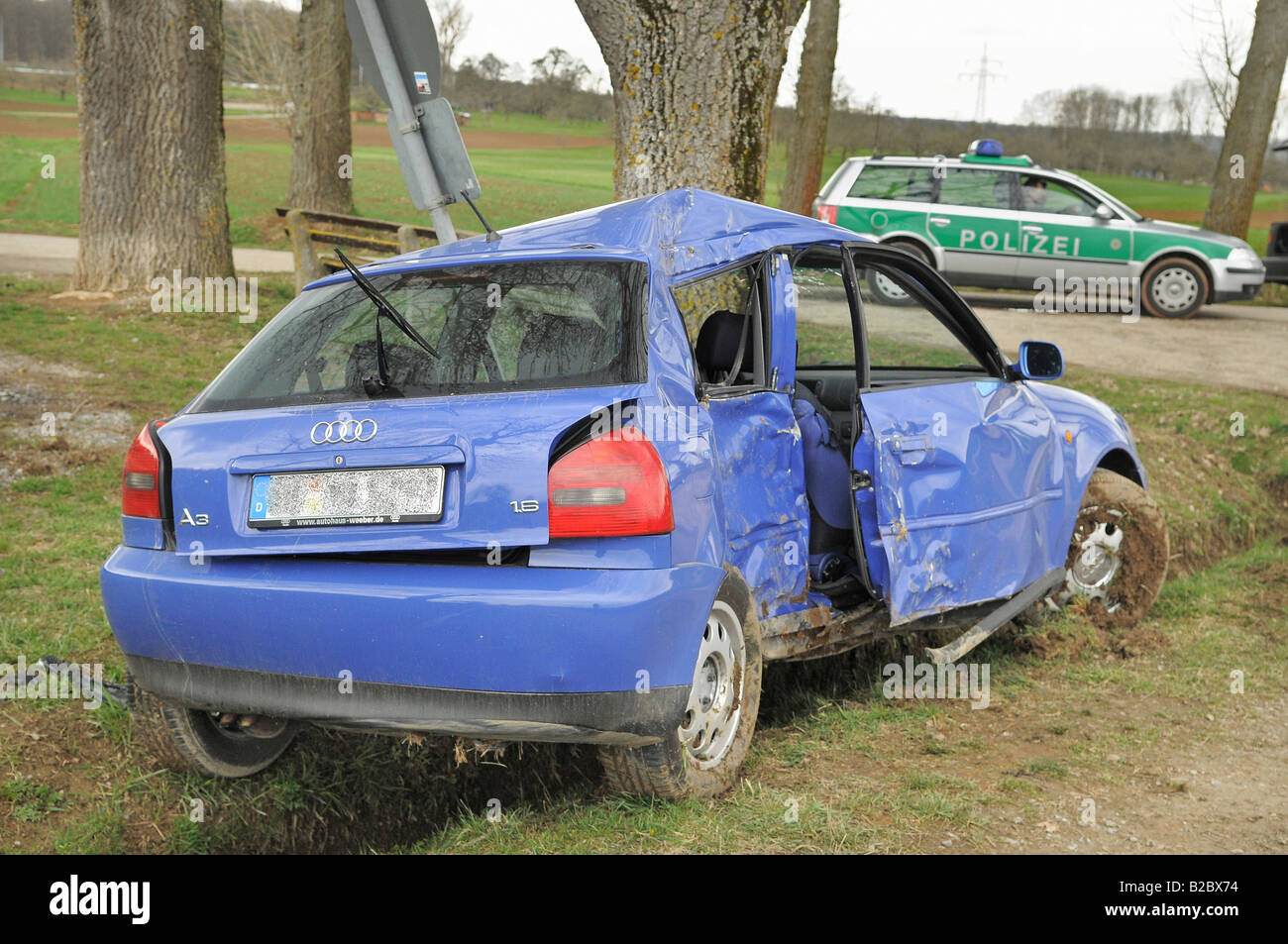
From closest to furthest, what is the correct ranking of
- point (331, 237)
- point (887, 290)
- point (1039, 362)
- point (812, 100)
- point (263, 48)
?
1. point (887, 290)
2. point (1039, 362)
3. point (331, 237)
4. point (812, 100)
5. point (263, 48)

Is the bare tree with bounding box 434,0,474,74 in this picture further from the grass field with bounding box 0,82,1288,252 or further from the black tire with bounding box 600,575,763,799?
the black tire with bounding box 600,575,763,799

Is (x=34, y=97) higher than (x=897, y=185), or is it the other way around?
(x=34, y=97)

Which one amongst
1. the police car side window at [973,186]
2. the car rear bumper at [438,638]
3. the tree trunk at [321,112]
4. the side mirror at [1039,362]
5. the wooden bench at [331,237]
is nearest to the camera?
the car rear bumper at [438,638]

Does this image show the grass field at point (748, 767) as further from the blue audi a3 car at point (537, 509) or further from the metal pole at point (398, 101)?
the metal pole at point (398, 101)

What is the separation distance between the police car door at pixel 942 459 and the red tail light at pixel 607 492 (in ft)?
4.60

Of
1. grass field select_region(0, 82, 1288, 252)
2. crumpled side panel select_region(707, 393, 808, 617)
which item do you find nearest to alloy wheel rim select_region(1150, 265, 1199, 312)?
grass field select_region(0, 82, 1288, 252)

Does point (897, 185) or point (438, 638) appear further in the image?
point (897, 185)

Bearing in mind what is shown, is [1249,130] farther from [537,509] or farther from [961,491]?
[537,509]

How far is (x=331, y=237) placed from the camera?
11.9 metres

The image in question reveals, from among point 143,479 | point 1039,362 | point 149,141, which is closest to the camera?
point 143,479

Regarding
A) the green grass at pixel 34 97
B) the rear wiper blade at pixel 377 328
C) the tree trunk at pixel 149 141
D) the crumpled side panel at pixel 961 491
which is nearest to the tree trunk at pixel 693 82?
the crumpled side panel at pixel 961 491

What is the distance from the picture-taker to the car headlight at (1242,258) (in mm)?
16297

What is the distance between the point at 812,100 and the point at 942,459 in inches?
605

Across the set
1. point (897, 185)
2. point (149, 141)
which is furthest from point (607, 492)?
point (897, 185)
